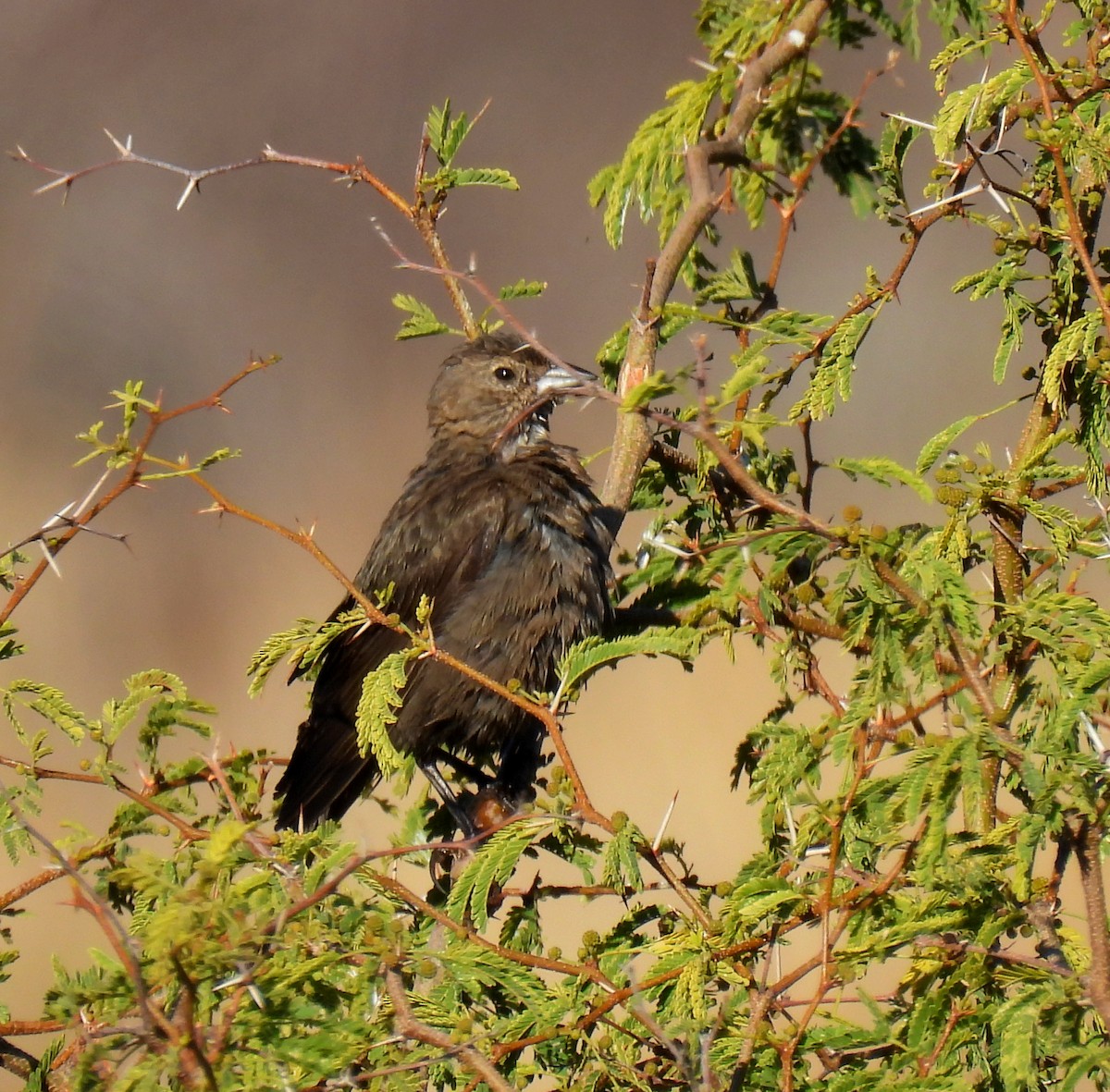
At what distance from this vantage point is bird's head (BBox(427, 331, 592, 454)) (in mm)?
4610

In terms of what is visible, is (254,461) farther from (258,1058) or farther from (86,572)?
(258,1058)

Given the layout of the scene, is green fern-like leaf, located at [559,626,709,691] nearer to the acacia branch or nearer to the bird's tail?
the acacia branch

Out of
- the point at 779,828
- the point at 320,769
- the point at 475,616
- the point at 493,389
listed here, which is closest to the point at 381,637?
the point at 475,616

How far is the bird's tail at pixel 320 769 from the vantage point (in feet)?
13.2

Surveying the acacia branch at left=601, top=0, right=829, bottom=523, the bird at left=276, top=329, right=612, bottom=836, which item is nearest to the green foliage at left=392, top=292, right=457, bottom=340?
the bird at left=276, top=329, right=612, bottom=836

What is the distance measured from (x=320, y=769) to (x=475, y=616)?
2.20ft

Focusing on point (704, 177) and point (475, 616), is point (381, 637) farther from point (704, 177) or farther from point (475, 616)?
point (704, 177)

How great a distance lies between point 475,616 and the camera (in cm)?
414

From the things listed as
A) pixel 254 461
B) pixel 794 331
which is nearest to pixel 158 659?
pixel 254 461

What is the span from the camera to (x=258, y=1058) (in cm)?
173

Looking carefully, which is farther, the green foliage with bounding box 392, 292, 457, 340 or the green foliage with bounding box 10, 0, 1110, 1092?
the green foliage with bounding box 392, 292, 457, 340

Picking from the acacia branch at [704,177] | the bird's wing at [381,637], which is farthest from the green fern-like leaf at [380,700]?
the bird's wing at [381,637]

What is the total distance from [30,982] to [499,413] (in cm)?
460

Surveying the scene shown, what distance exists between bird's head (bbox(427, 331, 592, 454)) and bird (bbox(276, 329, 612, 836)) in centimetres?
9
